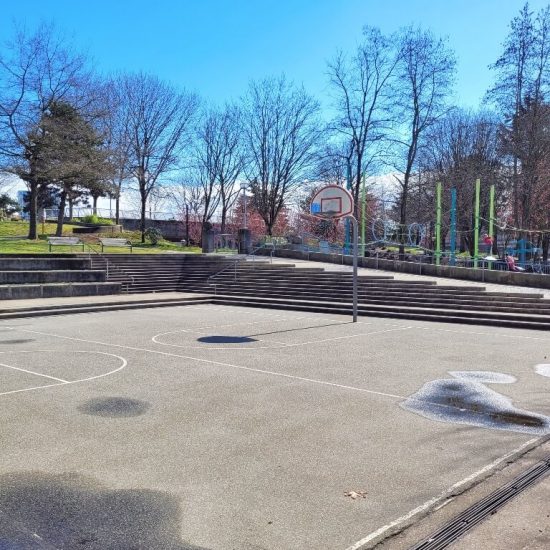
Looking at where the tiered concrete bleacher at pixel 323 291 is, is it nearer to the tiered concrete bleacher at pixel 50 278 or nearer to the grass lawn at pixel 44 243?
the tiered concrete bleacher at pixel 50 278

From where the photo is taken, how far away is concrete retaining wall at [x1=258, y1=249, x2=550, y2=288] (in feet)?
71.4

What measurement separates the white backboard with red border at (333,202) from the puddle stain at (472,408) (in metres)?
10.1

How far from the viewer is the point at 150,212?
5634 cm

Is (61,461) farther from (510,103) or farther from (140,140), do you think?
(140,140)

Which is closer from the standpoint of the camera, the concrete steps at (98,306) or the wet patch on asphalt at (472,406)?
the wet patch on asphalt at (472,406)

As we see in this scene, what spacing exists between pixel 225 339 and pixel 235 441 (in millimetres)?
6859

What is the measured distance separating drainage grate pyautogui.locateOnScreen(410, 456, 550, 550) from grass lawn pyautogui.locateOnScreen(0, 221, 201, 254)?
24.8 m

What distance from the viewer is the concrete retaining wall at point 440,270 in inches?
856

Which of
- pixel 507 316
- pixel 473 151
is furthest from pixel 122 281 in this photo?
pixel 473 151

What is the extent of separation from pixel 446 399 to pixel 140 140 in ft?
137

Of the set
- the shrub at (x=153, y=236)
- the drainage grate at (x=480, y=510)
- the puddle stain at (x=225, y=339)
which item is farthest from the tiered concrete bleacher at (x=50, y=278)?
the drainage grate at (x=480, y=510)

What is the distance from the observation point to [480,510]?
3926 millimetres

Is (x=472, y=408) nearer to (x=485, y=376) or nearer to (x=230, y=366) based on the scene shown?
(x=485, y=376)

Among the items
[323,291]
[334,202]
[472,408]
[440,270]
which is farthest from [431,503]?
[440,270]
